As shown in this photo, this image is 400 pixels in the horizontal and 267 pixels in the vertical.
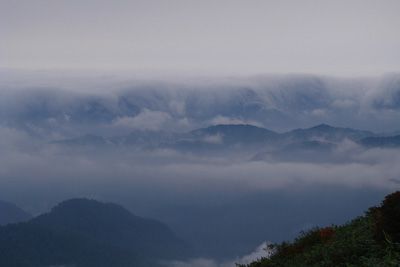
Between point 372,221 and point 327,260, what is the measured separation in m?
6.46

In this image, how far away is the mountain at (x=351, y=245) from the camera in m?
23.9

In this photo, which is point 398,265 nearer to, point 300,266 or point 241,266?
point 300,266

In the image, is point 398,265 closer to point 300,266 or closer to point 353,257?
point 353,257

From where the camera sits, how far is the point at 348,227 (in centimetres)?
3297

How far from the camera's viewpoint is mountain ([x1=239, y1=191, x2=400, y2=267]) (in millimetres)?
23889

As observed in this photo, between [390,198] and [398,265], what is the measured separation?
8.10 meters

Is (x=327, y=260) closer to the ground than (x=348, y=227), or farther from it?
closer to the ground

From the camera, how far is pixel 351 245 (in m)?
26.4

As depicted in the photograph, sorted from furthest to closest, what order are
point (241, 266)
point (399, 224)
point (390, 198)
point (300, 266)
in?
point (241, 266)
point (300, 266)
point (390, 198)
point (399, 224)

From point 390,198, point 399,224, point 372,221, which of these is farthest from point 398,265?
point 372,221

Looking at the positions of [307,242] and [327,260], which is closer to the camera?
[327,260]

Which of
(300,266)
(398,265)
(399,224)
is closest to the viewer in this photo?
(398,265)

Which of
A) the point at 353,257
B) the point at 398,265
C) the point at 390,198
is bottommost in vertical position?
the point at 398,265

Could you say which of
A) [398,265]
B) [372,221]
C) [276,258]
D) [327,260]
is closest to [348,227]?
[372,221]
